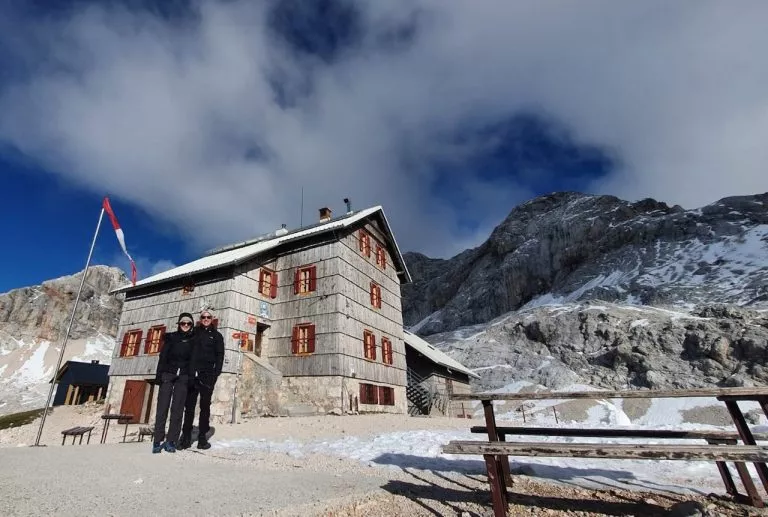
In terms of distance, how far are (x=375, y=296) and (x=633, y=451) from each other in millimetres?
20871

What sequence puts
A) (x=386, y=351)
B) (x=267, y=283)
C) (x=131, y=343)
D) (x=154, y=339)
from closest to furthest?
1. (x=154, y=339)
2. (x=267, y=283)
3. (x=131, y=343)
4. (x=386, y=351)

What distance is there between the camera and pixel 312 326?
20.6 m

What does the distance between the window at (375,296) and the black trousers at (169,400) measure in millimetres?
16475

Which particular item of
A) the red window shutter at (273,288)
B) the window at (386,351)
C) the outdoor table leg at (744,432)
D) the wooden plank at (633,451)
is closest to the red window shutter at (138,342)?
the red window shutter at (273,288)

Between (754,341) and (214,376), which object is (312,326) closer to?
(214,376)

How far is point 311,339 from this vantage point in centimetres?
2033

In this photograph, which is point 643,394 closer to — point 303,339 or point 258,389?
point 303,339

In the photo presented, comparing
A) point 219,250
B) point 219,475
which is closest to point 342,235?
point 219,250

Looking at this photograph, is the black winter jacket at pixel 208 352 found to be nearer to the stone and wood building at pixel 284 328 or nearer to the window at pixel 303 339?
the stone and wood building at pixel 284 328

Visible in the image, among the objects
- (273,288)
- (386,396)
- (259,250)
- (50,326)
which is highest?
(50,326)

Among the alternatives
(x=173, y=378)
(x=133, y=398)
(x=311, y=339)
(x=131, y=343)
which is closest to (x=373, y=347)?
(x=311, y=339)

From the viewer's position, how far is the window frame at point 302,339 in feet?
66.3

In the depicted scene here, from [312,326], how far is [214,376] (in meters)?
12.5

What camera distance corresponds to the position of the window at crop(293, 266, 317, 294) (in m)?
21.5
